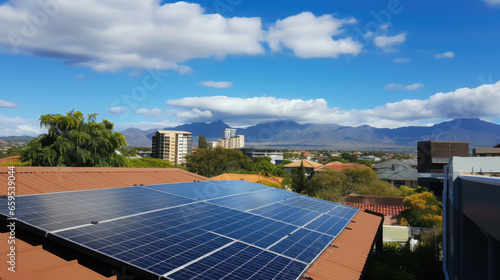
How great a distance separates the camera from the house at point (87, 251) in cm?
536

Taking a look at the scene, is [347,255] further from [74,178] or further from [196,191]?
[74,178]

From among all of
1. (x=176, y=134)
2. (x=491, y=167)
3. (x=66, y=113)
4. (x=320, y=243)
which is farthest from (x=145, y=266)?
(x=176, y=134)

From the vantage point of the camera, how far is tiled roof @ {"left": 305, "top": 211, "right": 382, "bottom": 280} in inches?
289

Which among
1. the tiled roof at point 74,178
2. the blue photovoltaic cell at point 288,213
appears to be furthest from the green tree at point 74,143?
the blue photovoltaic cell at point 288,213

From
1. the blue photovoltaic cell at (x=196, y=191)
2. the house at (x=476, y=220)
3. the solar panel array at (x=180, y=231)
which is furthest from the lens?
the blue photovoltaic cell at (x=196, y=191)

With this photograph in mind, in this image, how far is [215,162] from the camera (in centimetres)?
6512

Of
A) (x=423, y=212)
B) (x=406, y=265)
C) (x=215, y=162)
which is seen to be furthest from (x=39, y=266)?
(x=215, y=162)

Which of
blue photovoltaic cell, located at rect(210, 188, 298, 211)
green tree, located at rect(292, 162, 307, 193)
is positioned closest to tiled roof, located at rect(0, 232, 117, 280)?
blue photovoltaic cell, located at rect(210, 188, 298, 211)

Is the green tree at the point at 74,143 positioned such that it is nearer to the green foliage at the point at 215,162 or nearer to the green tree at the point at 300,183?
the green tree at the point at 300,183

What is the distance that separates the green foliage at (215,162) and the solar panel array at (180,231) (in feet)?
172

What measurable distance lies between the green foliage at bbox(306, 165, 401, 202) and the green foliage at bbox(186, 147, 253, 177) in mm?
Result: 23200

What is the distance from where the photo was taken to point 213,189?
13.9 meters

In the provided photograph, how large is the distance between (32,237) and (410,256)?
16849 mm

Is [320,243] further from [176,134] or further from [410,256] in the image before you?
[176,134]
